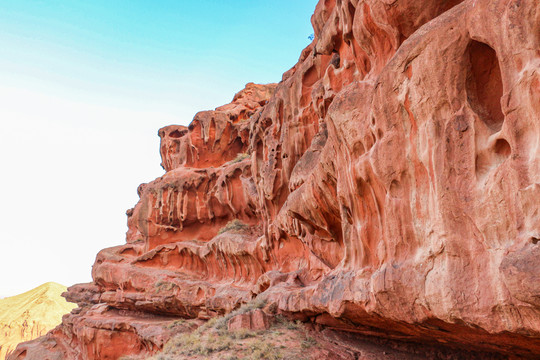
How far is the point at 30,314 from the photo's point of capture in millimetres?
51875

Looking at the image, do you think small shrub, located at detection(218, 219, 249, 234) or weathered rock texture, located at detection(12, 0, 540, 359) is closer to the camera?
weathered rock texture, located at detection(12, 0, 540, 359)

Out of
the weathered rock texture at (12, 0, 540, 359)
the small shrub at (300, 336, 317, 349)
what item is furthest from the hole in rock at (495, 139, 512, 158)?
the small shrub at (300, 336, 317, 349)

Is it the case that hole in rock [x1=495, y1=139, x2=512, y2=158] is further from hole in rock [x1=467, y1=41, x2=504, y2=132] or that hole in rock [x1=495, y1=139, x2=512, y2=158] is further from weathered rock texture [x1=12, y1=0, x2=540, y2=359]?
hole in rock [x1=467, y1=41, x2=504, y2=132]

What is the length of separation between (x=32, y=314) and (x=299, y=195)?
5739 cm

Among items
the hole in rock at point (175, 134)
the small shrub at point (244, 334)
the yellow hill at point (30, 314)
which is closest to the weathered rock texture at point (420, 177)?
the small shrub at point (244, 334)

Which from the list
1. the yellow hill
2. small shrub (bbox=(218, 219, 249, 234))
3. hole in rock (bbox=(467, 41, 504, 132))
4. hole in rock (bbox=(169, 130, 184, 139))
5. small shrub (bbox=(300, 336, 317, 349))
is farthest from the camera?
the yellow hill

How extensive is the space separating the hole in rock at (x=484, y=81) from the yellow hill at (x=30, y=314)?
59731 millimetres

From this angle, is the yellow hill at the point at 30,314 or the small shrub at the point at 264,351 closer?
the small shrub at the point at 264,351

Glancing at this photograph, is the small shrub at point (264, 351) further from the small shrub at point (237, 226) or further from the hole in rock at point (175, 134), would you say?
the hole in rock at point (175, 134)

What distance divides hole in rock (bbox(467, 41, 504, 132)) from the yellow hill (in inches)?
2352

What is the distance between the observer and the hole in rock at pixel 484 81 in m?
5.18

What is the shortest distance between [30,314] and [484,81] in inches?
2505

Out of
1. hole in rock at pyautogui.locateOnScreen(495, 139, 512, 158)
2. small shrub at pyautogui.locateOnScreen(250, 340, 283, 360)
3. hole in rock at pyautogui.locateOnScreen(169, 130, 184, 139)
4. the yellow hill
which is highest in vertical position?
hole in rock at pyautogui.locateOnScreen(169, 130, 184, 139)

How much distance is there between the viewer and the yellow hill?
160ft
